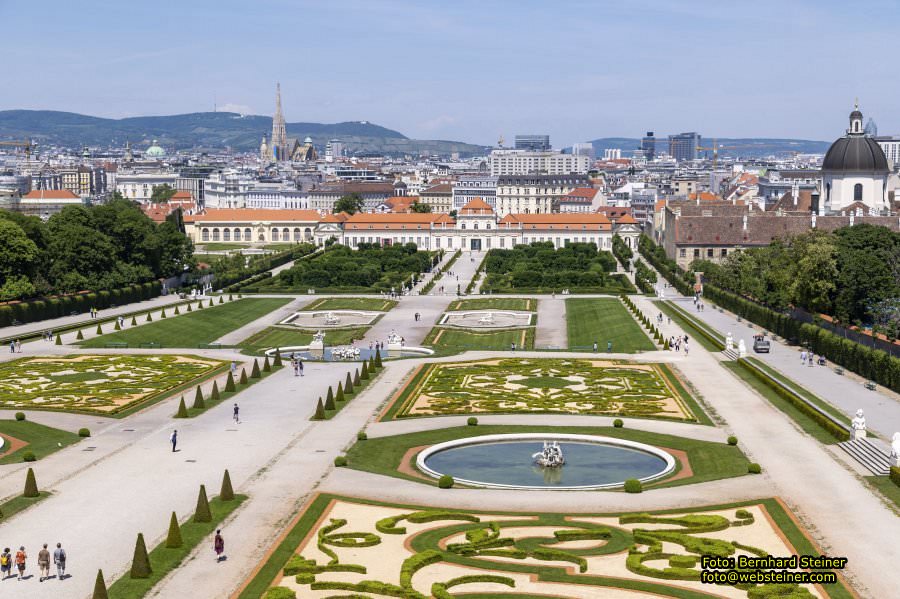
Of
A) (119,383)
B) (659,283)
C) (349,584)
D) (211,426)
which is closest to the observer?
(349,584)

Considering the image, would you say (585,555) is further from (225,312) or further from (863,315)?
(225,312)

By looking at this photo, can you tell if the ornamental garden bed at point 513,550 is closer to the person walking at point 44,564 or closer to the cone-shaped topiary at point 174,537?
the cone-shaped topiary at point 174,537

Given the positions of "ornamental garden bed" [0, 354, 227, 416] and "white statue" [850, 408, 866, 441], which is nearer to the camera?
"white statue" [850, 408, 866, 441]

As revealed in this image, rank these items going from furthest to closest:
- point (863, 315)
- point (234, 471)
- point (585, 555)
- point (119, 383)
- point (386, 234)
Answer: point (386, 234) < point (863, 315) < point (119, 383) < point (234, 471) < point (585, 555)

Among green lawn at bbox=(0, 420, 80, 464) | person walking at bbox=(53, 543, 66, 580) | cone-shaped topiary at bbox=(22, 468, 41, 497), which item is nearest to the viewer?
person walking at bbox=(53, 543, 66, 580)

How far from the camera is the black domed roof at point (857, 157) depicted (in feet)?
461

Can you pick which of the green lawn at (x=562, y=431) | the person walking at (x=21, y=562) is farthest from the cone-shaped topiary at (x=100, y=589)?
the green lawn at (x=562, y=431)

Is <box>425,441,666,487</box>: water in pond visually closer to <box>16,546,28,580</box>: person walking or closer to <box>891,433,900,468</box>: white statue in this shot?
<box>891,433,900,468</box>: white statue

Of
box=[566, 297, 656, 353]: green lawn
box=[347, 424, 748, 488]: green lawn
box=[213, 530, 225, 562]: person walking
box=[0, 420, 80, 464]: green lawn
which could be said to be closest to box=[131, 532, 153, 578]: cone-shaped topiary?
box=[213, 530, 225, 562]: person walking

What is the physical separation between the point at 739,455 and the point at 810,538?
1206 centimetres

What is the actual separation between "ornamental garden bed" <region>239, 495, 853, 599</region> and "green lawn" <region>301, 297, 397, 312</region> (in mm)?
73046

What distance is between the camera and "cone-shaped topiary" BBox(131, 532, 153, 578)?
111 ft

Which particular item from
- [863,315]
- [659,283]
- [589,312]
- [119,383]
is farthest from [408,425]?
[659,283]

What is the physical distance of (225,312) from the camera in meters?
108
